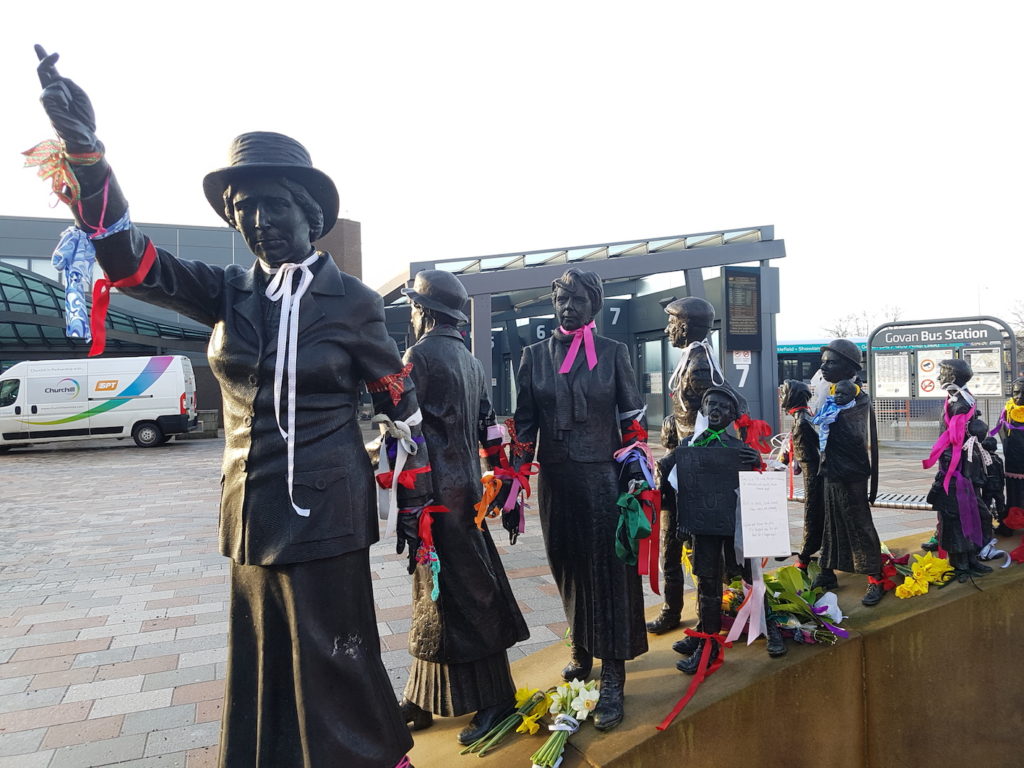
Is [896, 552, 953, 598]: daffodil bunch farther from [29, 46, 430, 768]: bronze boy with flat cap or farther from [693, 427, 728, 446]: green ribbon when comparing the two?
[29, 46, 430, 768]: bronze boy with flat cap

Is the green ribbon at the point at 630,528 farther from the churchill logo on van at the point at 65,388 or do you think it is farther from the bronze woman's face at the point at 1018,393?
the churchill logo on van at the point at 65,388

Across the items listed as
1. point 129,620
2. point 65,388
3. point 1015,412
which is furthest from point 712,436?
point 65,388

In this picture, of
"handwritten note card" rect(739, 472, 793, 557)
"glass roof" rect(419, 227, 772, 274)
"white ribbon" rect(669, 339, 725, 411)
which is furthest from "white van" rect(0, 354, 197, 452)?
"handwritten note card" rect(739, 472, 793, 557)

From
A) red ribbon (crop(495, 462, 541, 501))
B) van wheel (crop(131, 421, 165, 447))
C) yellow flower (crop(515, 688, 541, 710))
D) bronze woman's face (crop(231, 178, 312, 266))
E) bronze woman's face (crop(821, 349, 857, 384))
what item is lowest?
yellow flower (crop(515, 688, 541, 710))

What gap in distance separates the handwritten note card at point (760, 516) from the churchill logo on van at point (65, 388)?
19.7 metres

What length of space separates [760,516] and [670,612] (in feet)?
3.30

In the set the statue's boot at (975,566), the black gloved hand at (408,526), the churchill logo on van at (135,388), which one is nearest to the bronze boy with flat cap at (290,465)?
the black gloved hand at (408,526)

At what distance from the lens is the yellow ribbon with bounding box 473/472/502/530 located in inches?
111

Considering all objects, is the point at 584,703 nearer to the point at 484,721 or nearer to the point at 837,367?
the point at 484,721

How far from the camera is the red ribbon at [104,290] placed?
1.86 metres

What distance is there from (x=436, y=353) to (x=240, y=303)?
930 millimetres

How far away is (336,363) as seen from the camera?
81.6 inches

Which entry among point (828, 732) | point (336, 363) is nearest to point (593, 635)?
point (828, 732)

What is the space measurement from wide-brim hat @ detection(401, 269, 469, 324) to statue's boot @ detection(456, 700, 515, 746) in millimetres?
1639
